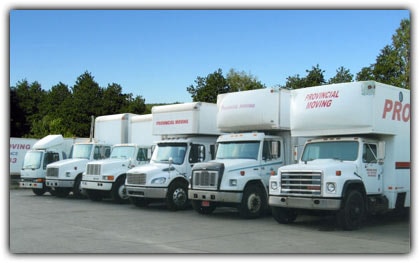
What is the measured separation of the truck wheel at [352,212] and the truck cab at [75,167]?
12877 mm

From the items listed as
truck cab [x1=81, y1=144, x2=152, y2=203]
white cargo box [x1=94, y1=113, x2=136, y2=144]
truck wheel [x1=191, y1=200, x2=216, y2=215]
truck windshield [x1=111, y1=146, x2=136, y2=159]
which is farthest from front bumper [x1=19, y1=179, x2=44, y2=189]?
truck wheel [x1=191, y1=200, x2=216, y2=215]

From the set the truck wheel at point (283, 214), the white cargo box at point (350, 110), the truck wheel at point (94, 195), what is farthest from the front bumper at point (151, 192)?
the white cargo box at point (350, 110)

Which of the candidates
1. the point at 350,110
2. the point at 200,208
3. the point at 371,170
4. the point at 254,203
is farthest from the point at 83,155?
the point at 371,170

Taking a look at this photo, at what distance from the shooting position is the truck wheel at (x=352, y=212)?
1253 centimetres

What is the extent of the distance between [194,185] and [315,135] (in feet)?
13.6

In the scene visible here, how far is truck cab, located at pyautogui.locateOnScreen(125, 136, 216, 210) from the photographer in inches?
687

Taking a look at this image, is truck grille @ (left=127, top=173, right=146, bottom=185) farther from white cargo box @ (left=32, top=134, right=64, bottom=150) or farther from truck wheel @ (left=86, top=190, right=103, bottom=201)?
white cargo box @ (left=32, top=134, right=64, bottom=150)

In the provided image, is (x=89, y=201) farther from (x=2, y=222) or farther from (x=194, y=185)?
(x=2, y=222)

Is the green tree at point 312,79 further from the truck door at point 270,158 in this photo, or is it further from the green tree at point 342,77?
the truck door at point 270,158

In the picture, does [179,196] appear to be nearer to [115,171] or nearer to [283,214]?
[115,171]

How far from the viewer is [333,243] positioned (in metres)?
10.9

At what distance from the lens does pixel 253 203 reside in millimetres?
15398

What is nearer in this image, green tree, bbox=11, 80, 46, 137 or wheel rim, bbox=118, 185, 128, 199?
wheel rim, bbox=118, 185, 128, 199

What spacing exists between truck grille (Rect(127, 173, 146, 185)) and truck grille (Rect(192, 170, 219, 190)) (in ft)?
7.90
